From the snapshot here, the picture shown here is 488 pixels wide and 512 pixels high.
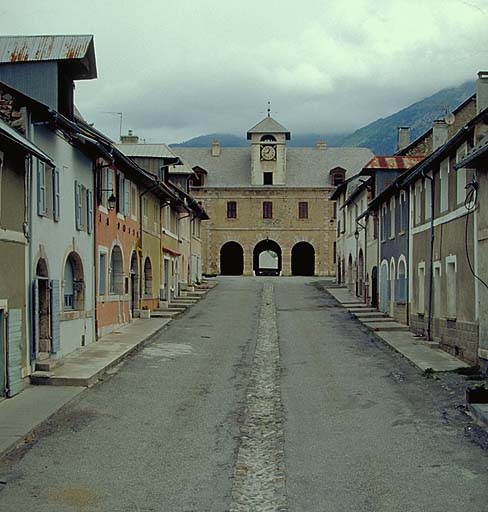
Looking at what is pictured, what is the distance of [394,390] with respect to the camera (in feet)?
53.0

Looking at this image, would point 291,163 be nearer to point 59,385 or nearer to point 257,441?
point 59,385

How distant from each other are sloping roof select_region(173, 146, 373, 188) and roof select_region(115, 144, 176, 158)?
33.4m

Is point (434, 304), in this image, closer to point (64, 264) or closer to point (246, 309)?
point (64, 264)

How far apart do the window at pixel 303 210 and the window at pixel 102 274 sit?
4574 cm

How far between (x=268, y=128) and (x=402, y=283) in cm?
4410

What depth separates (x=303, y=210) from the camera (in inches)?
2746

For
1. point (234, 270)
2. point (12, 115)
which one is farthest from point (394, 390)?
point (234, 270)

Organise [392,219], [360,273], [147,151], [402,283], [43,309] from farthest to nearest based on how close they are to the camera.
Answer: [360,273], [147,151], [392,219], [402,283], [43,309]

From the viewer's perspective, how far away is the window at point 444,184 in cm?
2150

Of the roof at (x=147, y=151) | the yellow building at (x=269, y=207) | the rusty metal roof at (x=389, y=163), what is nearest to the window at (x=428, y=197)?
the rusty metal roof at (x=389, y=163)

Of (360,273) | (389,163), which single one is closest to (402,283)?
(389,163)

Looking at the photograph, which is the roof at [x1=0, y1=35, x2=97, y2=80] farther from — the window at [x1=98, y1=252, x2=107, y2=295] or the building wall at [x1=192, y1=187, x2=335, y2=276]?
the building wall at [x1=192, y1=187, x2=335, y2=276]

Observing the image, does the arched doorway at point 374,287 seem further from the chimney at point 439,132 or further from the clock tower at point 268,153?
the clock tower at point 268,153

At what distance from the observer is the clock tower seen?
70.1m
